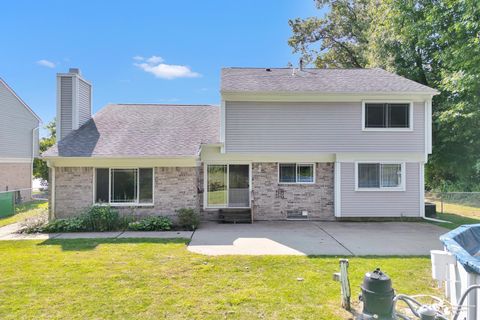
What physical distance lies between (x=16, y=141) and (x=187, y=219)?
1529cm

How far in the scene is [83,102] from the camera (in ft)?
45.5

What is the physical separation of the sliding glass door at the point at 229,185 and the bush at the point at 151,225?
2.49 meters

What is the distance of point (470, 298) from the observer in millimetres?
4070

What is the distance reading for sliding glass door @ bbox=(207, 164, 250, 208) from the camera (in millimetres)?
12898

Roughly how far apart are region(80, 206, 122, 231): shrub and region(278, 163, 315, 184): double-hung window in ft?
21.6

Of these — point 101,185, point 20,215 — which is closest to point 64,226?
point 101,185

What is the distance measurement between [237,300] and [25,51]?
22.8 meters

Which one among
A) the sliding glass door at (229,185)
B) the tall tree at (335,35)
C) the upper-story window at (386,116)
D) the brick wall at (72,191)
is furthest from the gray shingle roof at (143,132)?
the tall tree at (335,35)

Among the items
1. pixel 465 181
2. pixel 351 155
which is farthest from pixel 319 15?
pixel 351 155

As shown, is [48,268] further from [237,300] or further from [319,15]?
[319,15]

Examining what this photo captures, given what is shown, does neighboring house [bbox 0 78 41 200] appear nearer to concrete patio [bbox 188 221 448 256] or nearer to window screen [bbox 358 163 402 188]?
concrete patio [bbox 188 221 448 256]

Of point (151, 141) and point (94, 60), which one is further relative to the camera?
point (94, 60)

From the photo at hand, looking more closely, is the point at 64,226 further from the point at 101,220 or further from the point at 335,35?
the point at 335,35

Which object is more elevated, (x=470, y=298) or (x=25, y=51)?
(x=25, y=51)
